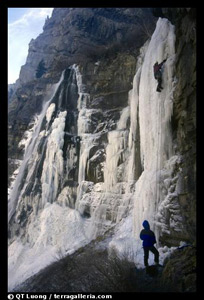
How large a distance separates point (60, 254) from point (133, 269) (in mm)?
6842

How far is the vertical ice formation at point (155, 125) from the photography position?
9906mm

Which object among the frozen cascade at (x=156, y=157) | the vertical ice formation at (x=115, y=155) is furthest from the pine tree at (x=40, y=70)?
the frozen cascade at (x=156, y=157)

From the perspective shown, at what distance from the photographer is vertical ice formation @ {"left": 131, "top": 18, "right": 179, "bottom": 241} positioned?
390 inches

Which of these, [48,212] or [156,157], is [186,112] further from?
[48,212]

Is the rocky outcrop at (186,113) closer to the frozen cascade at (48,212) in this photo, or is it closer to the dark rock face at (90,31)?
the frozen cascade at (48,212)

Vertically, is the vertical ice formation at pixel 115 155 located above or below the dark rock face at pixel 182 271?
above

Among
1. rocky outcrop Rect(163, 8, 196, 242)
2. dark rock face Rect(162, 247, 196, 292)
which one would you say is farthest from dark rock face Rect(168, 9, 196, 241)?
dark rock face Rect(162, 247, 196, 292)

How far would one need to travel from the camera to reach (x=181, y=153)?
30.1 feet

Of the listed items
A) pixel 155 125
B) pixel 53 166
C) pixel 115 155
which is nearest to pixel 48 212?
pixel 53 166

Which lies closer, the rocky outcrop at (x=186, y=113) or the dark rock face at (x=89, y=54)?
the rocky outcrop at (x=186, y=113)

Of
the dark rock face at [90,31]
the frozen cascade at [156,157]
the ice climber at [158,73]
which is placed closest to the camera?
the frozen cascade at [156,157]

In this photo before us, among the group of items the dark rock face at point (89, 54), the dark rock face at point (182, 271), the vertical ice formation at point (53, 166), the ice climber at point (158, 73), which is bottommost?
the dark rock face at point (182, 271)

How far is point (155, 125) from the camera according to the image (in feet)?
35.1
